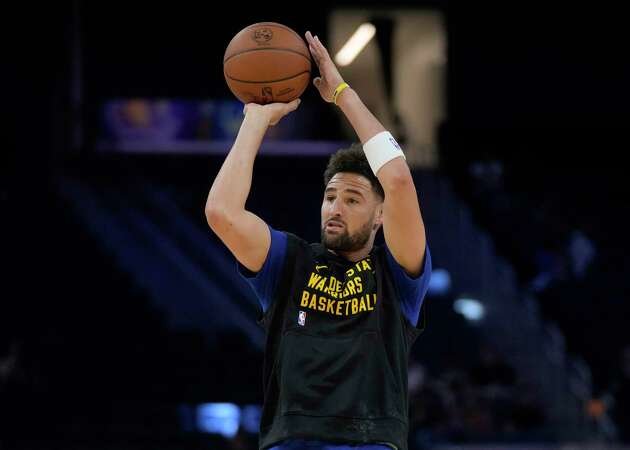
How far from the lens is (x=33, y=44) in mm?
17312

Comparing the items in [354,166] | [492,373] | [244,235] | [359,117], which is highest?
[492,373]

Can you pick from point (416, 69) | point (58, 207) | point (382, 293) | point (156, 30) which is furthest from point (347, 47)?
point (382, 293)

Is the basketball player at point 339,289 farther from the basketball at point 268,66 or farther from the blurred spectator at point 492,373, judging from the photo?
the blurred spectator at point 492,373

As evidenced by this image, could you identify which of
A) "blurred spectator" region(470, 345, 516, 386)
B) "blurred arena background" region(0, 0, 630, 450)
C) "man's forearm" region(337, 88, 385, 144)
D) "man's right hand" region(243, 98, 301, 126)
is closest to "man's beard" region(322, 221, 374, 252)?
"man's forearm" region(337, 88, 385, 144)

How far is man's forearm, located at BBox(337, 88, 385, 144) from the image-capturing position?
12.5 feet

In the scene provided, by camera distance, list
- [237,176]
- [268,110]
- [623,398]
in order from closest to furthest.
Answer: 1. [237,176]
2. [268,110]
3. [623,398]

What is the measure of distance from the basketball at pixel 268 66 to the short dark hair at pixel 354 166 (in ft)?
0.97

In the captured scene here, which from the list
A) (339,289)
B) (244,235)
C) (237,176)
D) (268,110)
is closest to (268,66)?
(268,110)

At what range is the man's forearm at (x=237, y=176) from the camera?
3.64 metres

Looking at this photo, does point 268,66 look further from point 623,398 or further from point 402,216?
point 623,398

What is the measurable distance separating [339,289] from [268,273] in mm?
256

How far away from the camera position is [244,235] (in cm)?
367

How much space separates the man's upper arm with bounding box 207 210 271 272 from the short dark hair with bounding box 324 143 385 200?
387 millimetres

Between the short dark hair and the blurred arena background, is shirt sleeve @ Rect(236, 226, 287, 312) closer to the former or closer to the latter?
the short dark hair
